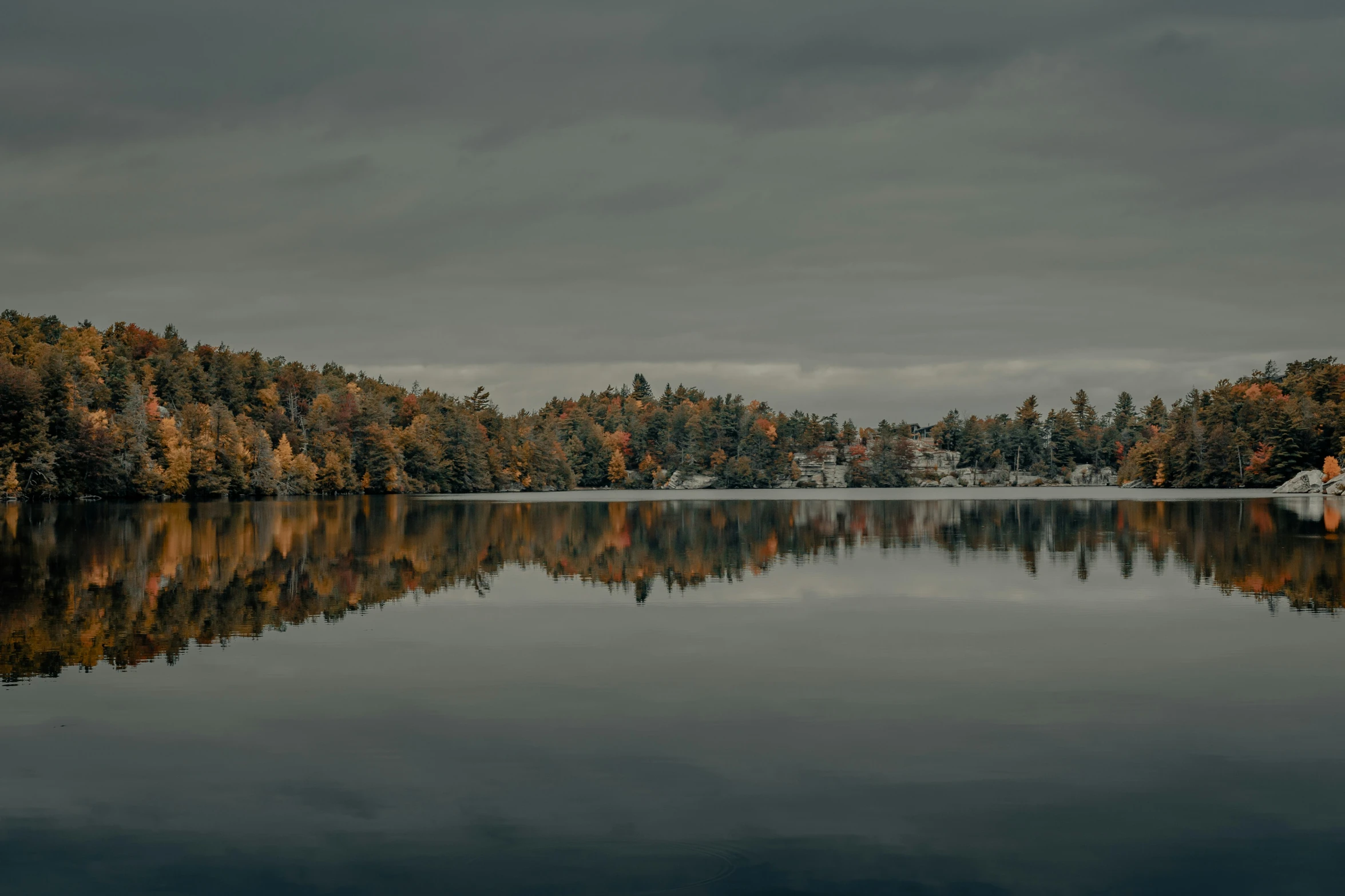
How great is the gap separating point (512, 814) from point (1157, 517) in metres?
65.5

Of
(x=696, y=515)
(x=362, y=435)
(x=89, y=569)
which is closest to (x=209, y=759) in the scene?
(x=89, y=569)

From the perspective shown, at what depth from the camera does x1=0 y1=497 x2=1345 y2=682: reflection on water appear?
80.9ft

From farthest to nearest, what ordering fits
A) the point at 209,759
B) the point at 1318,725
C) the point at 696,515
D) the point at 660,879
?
the point at 696,515
the point at 1318,725
the point at 209,759
the point at 660,879

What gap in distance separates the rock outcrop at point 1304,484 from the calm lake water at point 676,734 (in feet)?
383

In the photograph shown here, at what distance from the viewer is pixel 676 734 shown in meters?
14.0

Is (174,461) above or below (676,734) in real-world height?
above

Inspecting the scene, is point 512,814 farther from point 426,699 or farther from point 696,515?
point 696,515

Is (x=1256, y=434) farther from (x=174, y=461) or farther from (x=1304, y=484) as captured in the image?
(x=174, y=461)

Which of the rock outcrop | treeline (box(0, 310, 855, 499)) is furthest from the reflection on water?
the rock outcrop

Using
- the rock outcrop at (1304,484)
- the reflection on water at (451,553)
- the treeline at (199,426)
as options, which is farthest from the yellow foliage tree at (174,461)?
the rock outcrop at (1304,484)

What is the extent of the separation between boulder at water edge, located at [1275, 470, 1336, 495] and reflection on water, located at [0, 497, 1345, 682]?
56614mm

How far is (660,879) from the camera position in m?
9.27

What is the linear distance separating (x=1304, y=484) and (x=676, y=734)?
482 ft

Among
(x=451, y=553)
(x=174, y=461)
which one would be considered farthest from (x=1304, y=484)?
(x=174, y=461)
